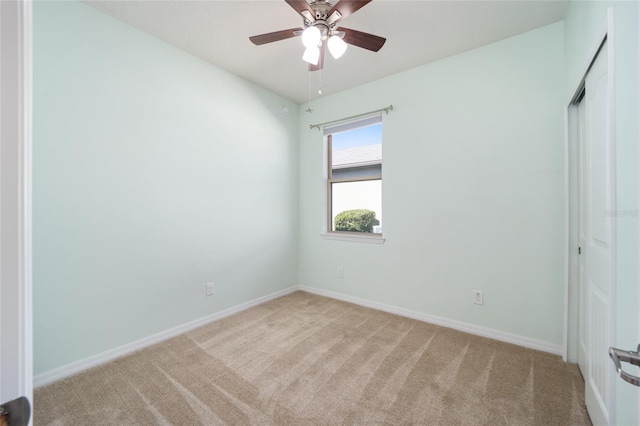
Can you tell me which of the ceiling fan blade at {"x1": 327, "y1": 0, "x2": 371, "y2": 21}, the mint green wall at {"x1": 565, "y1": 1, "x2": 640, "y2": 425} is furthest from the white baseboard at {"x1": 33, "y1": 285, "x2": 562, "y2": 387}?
the ceiling fan blade at {"x1": 327, "y1": 0, "x2": 371, "y2": 21}

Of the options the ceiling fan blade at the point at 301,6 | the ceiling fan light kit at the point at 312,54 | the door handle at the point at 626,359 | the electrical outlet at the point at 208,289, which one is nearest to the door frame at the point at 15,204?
the door handle at the point at 626,359

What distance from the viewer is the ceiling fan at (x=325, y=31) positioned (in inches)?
65.4

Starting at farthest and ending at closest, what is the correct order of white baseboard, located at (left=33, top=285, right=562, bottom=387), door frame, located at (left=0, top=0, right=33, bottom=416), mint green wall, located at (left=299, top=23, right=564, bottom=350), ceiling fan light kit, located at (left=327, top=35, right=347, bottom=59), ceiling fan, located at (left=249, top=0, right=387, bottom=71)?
mint green wall, located at (left=299, top=23, right=564, bottom=350), white baseboard, located at (left=33, top=285, right=562, bottom=387), ceiling fan light kit, located at (left=327, top=35, right=347, bottom=59), ceiling fan, located at (left=249, top=0, right=387, bottom=71), door frame, located at (left=0, top=0, right=33, bottom=416)

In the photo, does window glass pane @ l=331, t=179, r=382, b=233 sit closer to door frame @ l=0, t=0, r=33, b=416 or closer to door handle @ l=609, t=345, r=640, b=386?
door handle @ l=609, t=345, r=640, b=386

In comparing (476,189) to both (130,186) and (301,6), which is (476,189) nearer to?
(301,6)

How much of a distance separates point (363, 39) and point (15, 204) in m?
2.07

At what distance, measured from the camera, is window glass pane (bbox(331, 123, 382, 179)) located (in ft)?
10.8

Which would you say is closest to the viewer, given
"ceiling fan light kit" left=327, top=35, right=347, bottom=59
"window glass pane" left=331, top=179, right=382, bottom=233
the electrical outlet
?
"ceiling fan light kit" left=327, top=35, right=347, bottom=59

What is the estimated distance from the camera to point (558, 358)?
81.6 inches

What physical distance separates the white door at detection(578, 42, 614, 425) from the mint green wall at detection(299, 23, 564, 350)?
0.57 metres

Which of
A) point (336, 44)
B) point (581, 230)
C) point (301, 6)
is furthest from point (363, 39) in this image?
point (581, 230)

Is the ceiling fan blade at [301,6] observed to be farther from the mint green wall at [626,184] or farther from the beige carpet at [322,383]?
the beige carpet at [322,383]

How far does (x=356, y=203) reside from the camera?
350 cm

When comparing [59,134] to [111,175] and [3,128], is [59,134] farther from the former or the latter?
[3,128]
